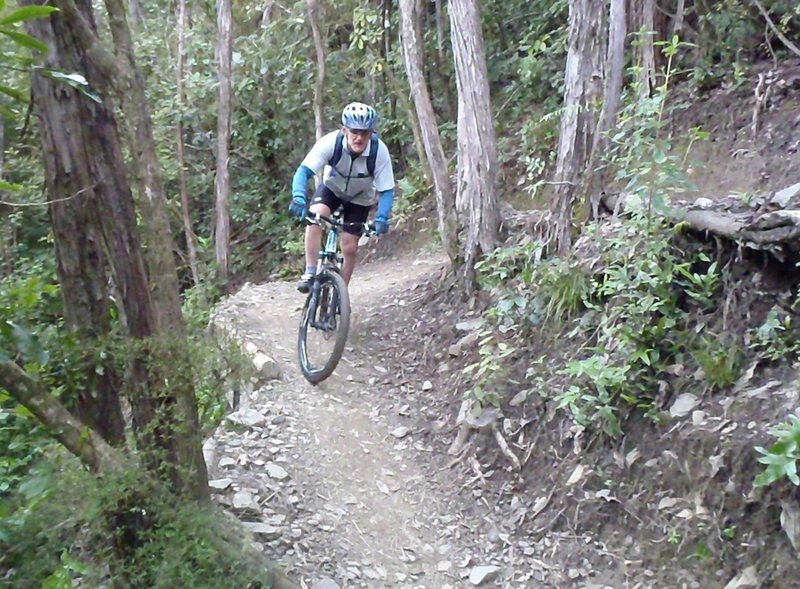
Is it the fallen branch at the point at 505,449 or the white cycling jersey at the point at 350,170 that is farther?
the white cycling jersey at the point at 350,170

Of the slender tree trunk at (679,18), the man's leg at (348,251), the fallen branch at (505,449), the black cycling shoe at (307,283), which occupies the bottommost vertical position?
the fallen branch at (505,449)

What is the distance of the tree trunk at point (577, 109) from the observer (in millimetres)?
6273

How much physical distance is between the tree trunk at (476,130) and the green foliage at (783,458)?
380 cm

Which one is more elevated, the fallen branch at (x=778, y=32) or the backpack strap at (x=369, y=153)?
the fallen branch at (x=778, y=32)

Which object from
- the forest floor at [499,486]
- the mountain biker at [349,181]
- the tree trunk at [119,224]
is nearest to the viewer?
the tree trunk at [119,224]

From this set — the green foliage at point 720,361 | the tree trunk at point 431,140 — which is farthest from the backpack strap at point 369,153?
the green foliage at point 720,361

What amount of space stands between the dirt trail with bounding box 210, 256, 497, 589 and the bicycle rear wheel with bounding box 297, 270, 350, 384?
166 mm

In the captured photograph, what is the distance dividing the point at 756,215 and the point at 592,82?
2.07 metres

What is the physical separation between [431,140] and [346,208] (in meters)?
1.51

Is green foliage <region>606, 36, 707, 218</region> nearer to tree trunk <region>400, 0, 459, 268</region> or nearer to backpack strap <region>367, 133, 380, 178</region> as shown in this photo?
backpack strap <region>367, 133, 380, 178</region>

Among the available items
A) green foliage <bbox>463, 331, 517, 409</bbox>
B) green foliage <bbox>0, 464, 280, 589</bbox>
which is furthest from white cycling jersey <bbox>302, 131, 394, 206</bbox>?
green foliage <bbox>0, 464, 280, 589</bbox>

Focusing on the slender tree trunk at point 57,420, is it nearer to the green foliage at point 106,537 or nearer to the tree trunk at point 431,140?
the green foliage at point 106,537

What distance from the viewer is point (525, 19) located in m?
11.6

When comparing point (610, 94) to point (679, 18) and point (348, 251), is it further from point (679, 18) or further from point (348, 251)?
point (679, 18)
